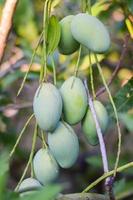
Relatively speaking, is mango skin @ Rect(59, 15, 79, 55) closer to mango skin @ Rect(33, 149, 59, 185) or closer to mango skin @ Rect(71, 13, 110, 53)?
mango skin @ Rect(71, 13, 110, 53)

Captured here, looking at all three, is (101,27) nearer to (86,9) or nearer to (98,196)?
(86,9)

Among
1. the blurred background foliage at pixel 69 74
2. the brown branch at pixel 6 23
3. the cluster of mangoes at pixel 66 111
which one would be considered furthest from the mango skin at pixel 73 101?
the blurred background foliage at pixel 69 74

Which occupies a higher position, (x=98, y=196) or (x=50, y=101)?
(x=50, y=101)

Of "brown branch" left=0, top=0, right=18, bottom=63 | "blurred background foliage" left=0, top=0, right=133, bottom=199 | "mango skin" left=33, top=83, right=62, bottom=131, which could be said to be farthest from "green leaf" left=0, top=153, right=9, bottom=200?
"blurred background foliage" left=0, top=0, right=133, bottom=199

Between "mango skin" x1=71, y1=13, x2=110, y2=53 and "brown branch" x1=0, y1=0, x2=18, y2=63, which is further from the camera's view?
"brown branch" x1=0, y1=0, x2=18, y2=63

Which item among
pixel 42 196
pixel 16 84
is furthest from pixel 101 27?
pixel 16 84
